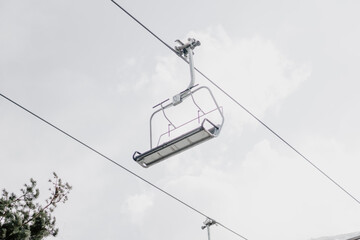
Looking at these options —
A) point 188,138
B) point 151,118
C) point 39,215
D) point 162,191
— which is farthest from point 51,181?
point 188,138

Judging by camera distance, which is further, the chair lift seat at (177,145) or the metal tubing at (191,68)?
the metal tubing at (191,68)

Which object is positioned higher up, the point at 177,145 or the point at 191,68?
the point at 191,68

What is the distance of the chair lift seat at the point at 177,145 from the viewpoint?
5.82 m

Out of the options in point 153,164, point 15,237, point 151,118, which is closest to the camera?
point 153,164

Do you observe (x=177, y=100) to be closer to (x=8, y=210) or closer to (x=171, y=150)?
(x=171, y=150)

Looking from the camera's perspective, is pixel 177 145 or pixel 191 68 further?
pixel 191 68

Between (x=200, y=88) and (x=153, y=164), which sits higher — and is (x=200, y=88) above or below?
above

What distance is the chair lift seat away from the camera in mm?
5820

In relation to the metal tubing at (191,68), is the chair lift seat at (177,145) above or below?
below

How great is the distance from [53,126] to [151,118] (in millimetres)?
1487

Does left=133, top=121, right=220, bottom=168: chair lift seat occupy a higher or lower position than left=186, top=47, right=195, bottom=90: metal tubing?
lower

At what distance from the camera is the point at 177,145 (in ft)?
19.6

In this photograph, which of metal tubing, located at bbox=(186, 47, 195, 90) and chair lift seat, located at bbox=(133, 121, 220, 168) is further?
metal tubing, located at bbox=(186, 47, 195, 90)

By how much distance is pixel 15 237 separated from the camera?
2028 centimetres
